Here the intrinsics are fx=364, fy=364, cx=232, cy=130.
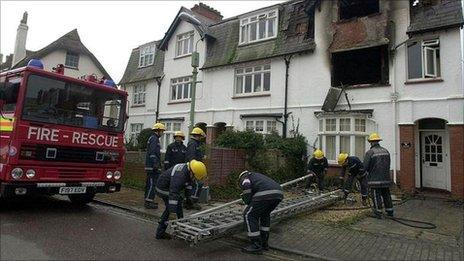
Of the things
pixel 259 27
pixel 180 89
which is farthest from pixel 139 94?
pixel 259 27

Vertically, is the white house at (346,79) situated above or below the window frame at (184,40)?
below

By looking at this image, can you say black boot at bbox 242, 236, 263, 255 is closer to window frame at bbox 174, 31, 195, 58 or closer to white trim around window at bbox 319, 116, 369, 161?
white trim around window at bbox 319, 116, 369, 161

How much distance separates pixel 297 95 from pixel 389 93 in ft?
13.1

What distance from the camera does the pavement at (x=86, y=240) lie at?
546cm

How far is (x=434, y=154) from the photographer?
13484 millimetres

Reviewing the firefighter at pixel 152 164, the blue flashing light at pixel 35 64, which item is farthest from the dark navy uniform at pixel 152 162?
the blue flashing light at pixel 35 64

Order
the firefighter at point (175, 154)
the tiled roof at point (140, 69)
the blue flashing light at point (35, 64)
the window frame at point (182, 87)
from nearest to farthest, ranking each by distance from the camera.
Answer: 1. the blue flashing light at point (35, 64)
2. the firefighter at point (175, 154)
3. the window frame at point (182, 87)
4. the tiled roof at point (140, 69)

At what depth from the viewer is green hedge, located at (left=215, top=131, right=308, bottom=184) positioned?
42.7 ft

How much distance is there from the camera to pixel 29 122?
7363mm

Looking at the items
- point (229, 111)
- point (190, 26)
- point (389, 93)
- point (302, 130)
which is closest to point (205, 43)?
point (190, 26)

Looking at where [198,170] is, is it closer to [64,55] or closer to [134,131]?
[134,131]

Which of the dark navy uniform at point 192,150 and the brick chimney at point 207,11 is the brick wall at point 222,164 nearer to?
the dark navy uniform at point 192,150

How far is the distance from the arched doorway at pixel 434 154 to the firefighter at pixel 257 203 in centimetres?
965

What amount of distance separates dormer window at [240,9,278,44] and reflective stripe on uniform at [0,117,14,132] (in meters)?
13.3
